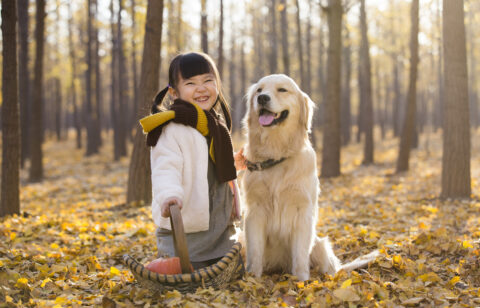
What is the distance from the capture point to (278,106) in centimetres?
335

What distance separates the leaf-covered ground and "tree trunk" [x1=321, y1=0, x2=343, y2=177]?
2550 mm

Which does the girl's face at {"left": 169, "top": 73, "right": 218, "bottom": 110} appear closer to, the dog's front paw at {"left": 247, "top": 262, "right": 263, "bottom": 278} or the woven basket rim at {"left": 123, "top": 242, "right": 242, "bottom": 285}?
the woven basket rim at {"left": 123, "top": 242, "right": 242, "bottom": 285}

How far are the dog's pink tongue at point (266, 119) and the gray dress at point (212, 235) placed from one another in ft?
1.93

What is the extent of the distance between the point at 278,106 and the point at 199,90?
0.72 m

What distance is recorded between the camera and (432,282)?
117 inches

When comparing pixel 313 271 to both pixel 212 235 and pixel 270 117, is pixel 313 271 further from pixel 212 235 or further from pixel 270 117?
pixel 270 117

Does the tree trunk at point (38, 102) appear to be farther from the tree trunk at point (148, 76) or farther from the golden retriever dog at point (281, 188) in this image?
the golden retriever dog at point (281, 188)

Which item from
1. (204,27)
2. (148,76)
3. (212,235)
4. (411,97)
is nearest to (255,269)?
(212,235)

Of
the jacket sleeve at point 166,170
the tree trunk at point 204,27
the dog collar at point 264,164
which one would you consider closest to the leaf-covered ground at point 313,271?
the jacket sleeve at point 166,170

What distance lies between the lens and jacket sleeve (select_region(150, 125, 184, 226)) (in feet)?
8.29

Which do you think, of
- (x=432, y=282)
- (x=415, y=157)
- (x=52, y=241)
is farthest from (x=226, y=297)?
(x=415, y=157)

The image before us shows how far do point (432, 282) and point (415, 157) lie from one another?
13541 millimetres

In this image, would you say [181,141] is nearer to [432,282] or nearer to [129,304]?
[129,304]

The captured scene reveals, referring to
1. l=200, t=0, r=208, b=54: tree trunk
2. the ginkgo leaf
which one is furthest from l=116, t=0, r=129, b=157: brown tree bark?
the ginkgo leaf
